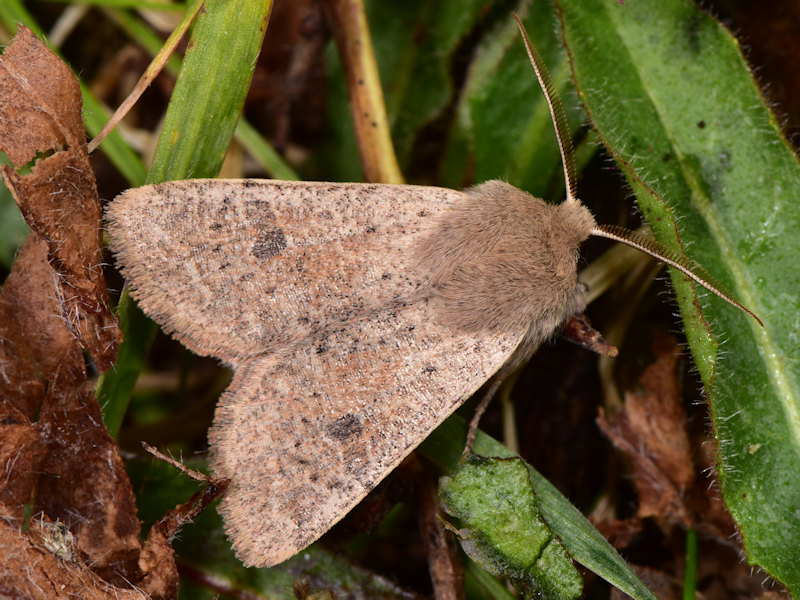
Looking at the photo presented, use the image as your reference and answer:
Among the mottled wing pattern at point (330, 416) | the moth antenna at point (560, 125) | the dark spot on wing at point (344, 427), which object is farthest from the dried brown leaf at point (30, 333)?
the moth antenna at point (560, 125)

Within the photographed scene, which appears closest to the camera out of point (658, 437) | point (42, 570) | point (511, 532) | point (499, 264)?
point (42, 570)

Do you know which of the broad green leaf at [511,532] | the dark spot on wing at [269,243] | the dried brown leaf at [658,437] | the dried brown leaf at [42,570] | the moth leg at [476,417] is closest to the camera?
the dried brown leaf at [42,570]

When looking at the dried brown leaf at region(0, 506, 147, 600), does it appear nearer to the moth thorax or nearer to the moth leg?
the moth leg

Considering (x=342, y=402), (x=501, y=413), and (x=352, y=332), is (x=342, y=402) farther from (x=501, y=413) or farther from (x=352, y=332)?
(x=501, y=413)

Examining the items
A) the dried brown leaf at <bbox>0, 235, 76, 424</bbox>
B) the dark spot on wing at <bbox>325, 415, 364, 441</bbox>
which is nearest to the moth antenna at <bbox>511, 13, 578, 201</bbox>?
the dark spot on wing at <bbox>325, 415, 364, 441</bbox>

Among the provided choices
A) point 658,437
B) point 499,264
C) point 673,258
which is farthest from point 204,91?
point 658,437

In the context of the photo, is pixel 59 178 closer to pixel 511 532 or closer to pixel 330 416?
pixel 330 416

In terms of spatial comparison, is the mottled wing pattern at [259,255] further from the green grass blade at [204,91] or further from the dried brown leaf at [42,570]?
the dried brown leaf at [42,570]
